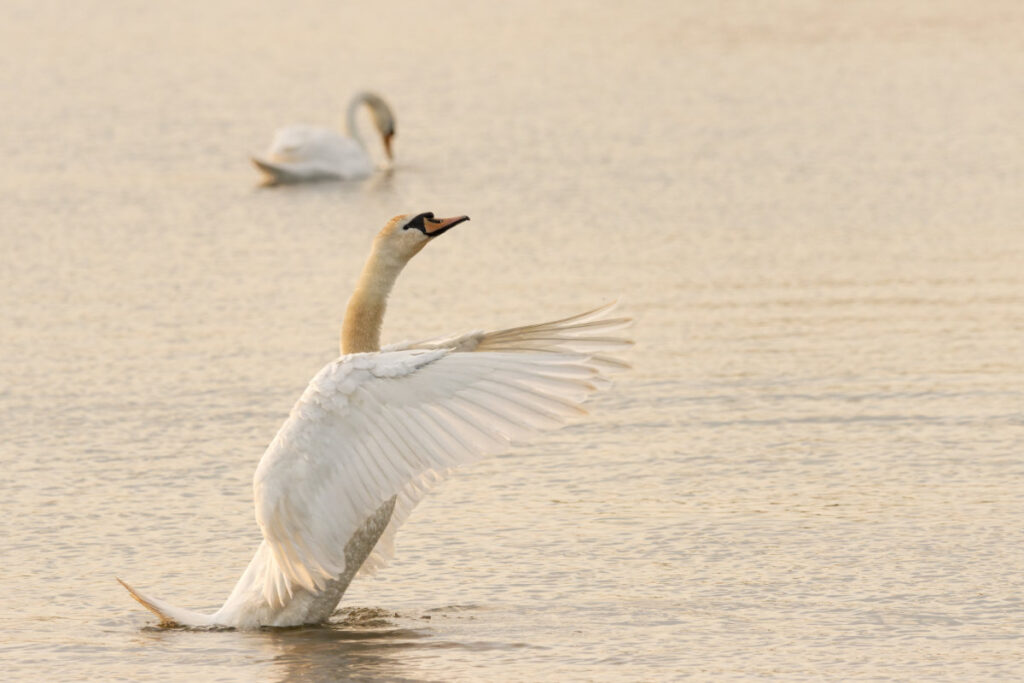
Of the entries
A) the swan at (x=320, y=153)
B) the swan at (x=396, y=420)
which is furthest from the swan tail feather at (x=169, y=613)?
the swan at (x=320, y=153)

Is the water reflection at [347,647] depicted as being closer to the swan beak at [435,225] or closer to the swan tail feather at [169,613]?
the swan tail feather at [169,613]

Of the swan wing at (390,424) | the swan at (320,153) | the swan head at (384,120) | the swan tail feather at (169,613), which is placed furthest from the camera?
the swan head at (384,120)

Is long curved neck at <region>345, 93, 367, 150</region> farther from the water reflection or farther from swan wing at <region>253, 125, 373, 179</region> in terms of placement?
the water reflection

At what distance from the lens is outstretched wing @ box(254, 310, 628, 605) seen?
6.60 metres

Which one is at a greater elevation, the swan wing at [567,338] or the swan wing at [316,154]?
the swan wing at [316,154]

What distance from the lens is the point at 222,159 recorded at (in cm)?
1919

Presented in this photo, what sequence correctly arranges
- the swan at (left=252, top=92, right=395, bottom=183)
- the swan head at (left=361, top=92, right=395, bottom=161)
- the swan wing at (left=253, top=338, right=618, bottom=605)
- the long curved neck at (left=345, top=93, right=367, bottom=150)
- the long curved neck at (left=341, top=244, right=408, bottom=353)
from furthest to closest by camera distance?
1. the long curved neck at (left=345, top=93, right=367, bottom=150)
2. the swan head at (left=361, top=92, right=395, bottom=161)
3. the swan at (left=252, top=92, right=395, bottom=183)
4. the long curved neck at (left=341, top=244, right=408, bottom=353)
5. the swan wing at (left=253, top=338, right=618, bottom=605)

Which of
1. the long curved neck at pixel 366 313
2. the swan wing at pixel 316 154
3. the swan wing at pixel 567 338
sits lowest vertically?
the swan wing at pixel 567 338

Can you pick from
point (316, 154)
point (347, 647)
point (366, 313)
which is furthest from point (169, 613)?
point (316, 154)

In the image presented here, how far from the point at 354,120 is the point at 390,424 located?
14.0 meters

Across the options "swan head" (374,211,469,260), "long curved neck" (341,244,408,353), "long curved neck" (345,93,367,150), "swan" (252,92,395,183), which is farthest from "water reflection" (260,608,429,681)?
"long curved neck" (345,93,367,150)

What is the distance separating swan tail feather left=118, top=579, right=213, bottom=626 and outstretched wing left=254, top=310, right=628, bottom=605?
20.1 inches

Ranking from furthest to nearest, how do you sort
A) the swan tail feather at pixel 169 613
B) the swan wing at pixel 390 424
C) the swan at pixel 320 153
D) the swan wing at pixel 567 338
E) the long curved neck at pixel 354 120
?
1. the long curved neck at pixel 354 120
2. the swan at pixel 320 153
3. the swan tail feather at pixel 169 613
4. the swan wing at pixel 567 338
5. the swan wing at pixel 390 424

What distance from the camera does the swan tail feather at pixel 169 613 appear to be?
275 inches
